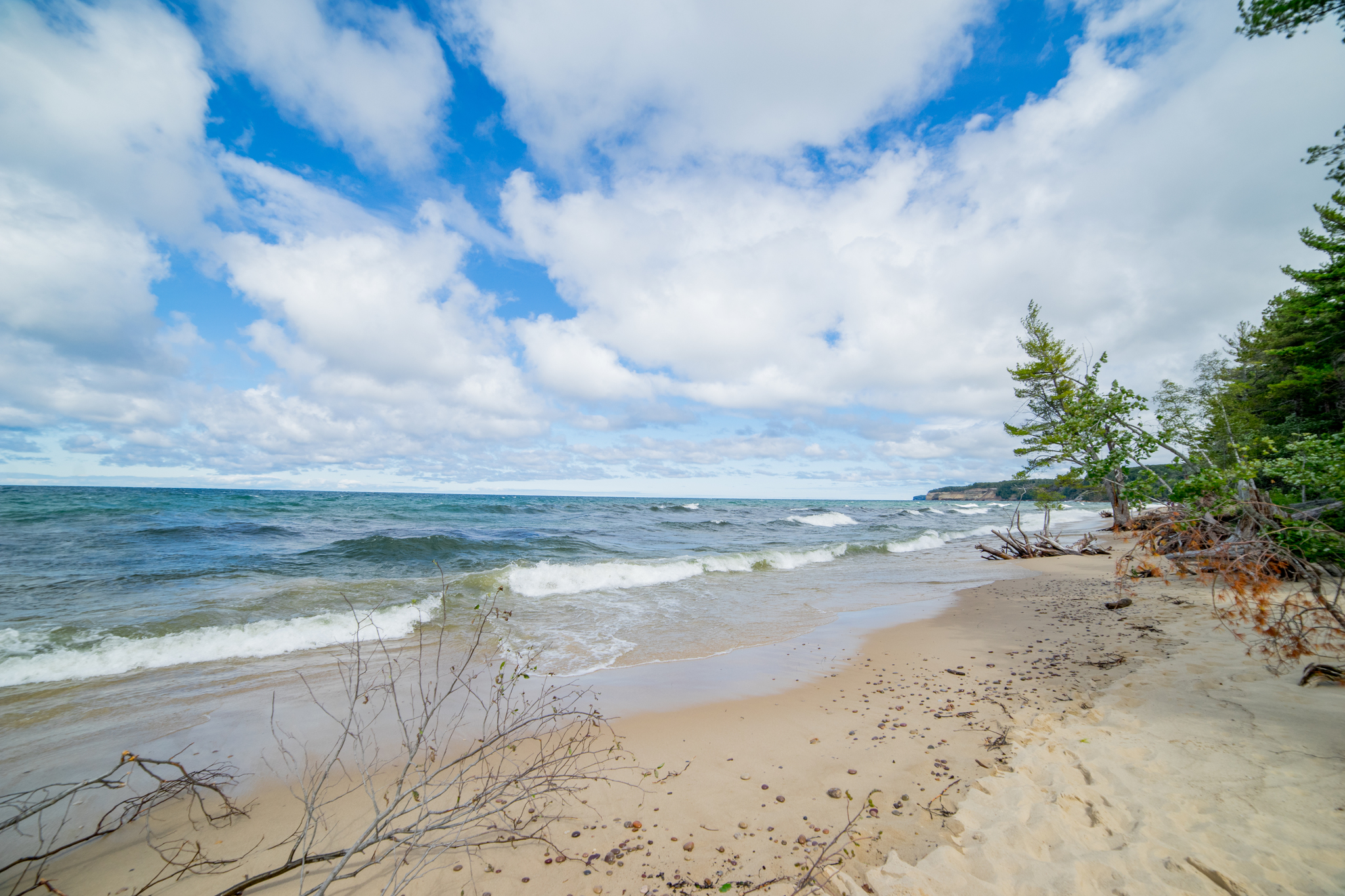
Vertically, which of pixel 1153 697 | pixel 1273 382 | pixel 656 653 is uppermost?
pixel 1273 382

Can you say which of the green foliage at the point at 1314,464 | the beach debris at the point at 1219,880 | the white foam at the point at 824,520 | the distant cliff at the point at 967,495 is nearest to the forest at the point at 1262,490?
the green foliage at the point at 1314,464

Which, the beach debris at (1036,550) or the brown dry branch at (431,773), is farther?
the beach debris at (1036,550)

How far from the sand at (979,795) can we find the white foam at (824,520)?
33.6 m

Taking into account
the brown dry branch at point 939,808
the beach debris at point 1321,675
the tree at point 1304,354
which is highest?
the tree at point 1304,354

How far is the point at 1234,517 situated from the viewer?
1156 cm

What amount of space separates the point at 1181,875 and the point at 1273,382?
31.9 meters

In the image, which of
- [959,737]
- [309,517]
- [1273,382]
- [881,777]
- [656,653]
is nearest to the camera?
[881,777]

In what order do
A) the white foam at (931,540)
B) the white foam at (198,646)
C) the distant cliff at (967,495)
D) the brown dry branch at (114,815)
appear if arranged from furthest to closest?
the distant cliff at (967,495), the white foam at (931,540), the white foam at (198,646), the brown dry branch at (114,815)

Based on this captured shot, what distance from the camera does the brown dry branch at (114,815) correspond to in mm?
3314

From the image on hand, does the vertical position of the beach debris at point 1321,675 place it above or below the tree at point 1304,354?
below

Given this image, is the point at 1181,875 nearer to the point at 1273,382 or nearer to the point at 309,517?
the point at 1273,382

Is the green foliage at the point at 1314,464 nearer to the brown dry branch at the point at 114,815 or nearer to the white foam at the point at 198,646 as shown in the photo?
the brown dry branch at the point at 114,815

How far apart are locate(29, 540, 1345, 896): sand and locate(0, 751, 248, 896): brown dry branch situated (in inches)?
9.1

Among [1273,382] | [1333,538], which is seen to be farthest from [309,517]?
[1273,382]
